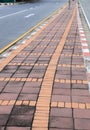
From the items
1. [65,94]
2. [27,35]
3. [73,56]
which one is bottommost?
[27,35]

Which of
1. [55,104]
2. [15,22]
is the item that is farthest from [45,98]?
[15,22]

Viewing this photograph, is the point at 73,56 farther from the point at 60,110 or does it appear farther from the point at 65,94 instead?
the point at 60,110

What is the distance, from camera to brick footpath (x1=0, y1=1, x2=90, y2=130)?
523 centimetres

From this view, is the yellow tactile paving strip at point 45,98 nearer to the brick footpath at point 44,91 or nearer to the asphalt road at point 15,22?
the brick footpath at point 44,91

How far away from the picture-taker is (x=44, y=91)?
21.7ft

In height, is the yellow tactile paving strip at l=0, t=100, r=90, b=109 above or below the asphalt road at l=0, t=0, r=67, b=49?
above

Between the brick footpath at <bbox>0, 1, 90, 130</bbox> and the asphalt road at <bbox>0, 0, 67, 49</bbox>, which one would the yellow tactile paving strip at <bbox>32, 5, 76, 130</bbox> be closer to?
the brick footpath at <bbox>0, 1, 90, 130</bbox>

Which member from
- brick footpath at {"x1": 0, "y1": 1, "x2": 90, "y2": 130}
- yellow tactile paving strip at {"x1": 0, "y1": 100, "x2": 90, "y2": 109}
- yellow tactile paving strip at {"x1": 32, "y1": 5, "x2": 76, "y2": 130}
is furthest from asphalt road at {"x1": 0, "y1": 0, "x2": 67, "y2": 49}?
yellow tactile paving strip at {"x1": 0, "y1": 100, "x2": 90, "y2": 109}

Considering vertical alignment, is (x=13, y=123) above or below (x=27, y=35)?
above

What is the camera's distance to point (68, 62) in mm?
9359

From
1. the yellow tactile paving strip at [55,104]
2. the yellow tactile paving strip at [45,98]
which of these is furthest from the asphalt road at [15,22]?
the yellow tactile paving strip at [55,104]

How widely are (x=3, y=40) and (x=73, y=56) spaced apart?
465 centimetres

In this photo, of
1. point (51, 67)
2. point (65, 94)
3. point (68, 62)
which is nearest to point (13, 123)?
point (65, 94)

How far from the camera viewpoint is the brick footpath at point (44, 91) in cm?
523
